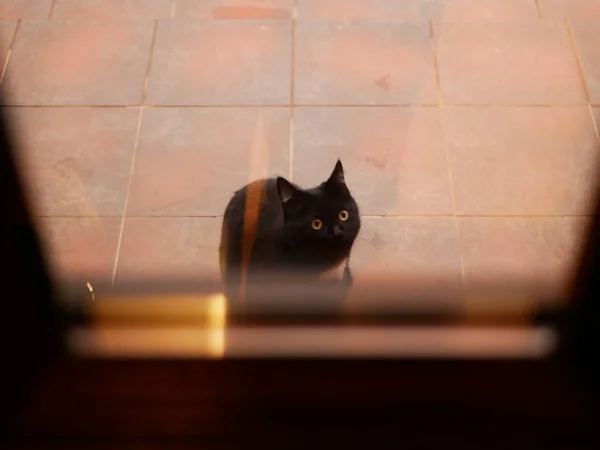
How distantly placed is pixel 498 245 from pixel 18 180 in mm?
1719

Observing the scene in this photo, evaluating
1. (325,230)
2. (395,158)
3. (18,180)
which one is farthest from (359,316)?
(395,158)

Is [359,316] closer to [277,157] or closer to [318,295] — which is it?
[318,295]

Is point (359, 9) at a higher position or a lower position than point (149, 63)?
higher

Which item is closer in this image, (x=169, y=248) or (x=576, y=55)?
(x=169, y=248)

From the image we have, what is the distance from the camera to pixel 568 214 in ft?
7.52

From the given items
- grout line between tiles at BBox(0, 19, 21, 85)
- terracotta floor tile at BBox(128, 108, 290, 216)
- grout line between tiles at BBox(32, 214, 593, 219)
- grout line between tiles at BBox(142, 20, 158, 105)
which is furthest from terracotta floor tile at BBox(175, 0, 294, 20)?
grout line between tiles at BBox(32, 214, 593, 219)

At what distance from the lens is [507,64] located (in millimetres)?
2723

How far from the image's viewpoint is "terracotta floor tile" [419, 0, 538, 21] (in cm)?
289

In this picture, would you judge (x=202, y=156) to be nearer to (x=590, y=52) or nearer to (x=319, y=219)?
(x=319, y=219)

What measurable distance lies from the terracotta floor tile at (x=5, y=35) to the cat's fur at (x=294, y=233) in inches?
58.8

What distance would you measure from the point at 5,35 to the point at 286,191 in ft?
5.74

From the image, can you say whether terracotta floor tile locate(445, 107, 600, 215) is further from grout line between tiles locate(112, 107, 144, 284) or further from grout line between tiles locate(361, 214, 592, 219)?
grout line between tiles locate(112, 107, 144, 284)

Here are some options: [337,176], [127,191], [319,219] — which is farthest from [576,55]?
[127,191]

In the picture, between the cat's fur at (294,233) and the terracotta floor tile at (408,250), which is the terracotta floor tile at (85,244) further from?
the terracotta floor tile at (408,250)
